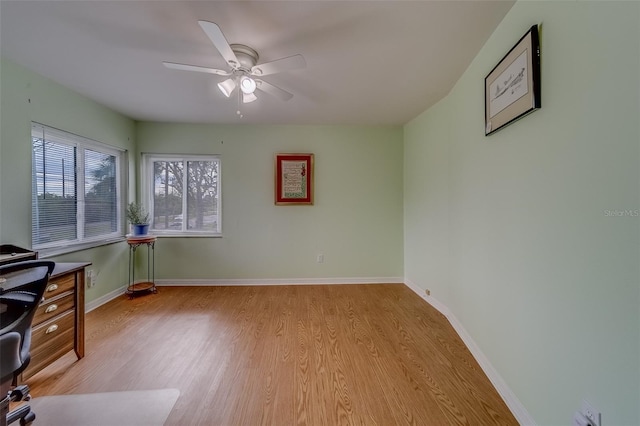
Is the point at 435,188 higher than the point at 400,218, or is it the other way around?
the point at 435,188

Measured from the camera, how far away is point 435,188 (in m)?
2.66

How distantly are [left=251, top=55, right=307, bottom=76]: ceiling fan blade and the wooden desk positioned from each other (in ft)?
6.62

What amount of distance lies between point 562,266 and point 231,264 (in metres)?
3.40

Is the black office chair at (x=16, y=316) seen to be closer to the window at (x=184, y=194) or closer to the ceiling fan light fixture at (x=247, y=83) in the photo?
the ceiling fan light fixture at (x=247, y=83)

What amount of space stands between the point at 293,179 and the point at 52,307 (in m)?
2.58

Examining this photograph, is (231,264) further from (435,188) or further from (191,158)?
(435,188)

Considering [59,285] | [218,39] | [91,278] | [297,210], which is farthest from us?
[297,210]

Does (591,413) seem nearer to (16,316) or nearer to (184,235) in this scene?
(16,316)

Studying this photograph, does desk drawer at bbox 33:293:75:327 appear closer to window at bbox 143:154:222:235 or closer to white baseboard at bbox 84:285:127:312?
white baseboard at bbox 84:285:127:312

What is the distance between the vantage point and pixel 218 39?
4.28ft

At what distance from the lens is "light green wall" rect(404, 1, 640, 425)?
79 centimetres

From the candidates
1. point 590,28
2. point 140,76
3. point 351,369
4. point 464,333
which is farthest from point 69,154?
point 464,333

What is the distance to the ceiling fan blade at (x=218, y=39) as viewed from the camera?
1181mm

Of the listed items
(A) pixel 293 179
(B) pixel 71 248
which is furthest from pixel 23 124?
(A) pixel 293 179
